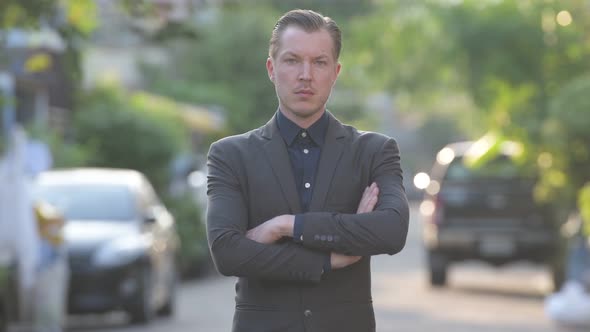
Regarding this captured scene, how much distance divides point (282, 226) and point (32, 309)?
29.5 ft

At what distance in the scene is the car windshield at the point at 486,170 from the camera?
20156 mm

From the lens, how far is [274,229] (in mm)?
4543

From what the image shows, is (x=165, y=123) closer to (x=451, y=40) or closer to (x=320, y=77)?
(x=451, y=40)

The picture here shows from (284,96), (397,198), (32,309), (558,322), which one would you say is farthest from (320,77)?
(558,322)

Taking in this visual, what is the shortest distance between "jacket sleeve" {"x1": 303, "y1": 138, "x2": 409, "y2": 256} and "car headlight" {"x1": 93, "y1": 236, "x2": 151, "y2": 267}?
428 inches

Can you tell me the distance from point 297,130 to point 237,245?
1.28ft

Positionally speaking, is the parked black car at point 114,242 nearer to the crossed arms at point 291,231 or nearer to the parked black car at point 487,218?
the parked black car at point 487,218

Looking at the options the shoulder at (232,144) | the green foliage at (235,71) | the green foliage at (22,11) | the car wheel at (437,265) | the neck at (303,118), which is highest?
the green foliage at (235,71)

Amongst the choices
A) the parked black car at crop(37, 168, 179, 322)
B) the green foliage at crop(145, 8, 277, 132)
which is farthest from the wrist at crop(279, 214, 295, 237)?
the green foliage at crop(145, 8, 277, 132)

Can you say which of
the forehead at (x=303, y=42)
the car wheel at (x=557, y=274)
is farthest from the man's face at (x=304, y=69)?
the car wheel at (x=557, y=274)

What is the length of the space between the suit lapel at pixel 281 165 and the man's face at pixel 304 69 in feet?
0.35

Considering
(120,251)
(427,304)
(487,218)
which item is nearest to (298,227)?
(120,251)

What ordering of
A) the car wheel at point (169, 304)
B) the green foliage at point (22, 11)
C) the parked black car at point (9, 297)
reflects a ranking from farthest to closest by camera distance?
the car wheel at point (169, 304) → the parked black car at point (9, 297) → the green foliage at point (22, 11)

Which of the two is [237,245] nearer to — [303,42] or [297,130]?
[297,130]
